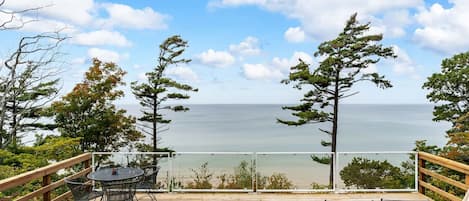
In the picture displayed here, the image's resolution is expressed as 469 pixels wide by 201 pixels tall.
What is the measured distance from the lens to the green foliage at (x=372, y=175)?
6141mm

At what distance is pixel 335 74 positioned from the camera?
47.9ft

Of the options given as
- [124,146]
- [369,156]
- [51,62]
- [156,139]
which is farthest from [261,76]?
[369,156]

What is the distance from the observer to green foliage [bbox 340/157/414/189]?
6141 mm

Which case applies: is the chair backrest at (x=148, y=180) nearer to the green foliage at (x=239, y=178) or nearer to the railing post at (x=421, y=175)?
the green foliage at (x=239, y=178)

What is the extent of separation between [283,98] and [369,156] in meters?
12.2

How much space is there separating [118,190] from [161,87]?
38.0ft

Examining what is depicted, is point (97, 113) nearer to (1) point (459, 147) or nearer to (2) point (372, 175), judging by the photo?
(2) point (372, 175)

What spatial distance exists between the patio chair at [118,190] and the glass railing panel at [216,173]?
187 centimetres

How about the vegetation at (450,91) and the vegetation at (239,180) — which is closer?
the vegetation at (239,180)

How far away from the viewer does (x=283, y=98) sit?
18469 mm

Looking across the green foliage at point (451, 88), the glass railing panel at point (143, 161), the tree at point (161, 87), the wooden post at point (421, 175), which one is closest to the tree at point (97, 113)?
the tree at point (161, 87)

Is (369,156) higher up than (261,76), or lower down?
lower down

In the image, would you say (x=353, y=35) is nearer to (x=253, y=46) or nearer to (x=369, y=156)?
(x=253, y=46)

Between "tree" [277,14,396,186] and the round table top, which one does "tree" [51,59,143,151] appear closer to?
"tree" [277,14,396,186]
